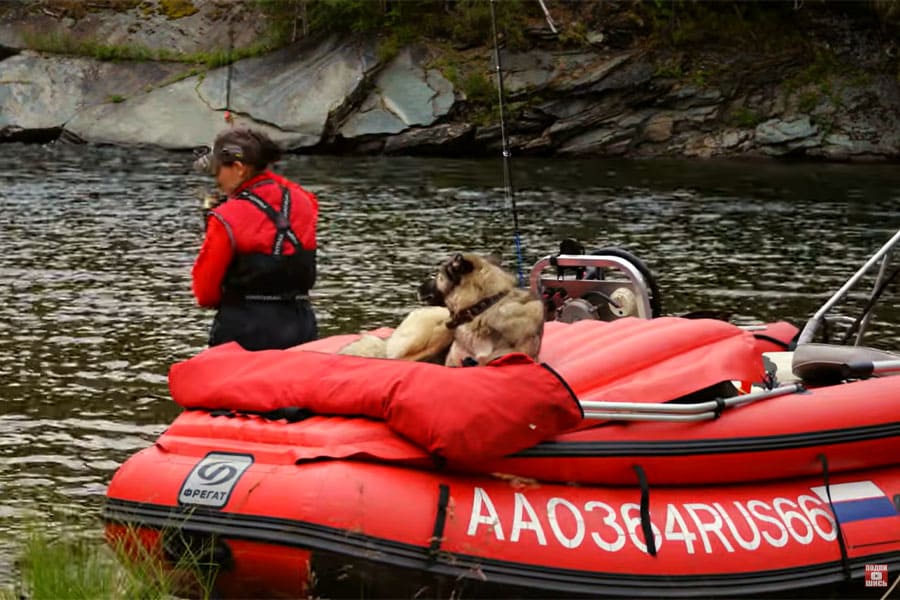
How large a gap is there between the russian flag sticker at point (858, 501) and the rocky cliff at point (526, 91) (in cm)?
2330

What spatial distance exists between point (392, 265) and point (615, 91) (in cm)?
1558

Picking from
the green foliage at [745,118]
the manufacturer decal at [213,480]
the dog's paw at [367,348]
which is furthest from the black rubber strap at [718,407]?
the green foliage at [745,118]

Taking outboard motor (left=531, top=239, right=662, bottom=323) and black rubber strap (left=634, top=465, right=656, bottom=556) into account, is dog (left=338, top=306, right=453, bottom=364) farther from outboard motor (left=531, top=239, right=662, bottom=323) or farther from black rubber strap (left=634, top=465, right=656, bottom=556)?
outboard motor (left=531, top=239, right=662, bottom=323)

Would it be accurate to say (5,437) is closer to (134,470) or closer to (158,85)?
(134,470)

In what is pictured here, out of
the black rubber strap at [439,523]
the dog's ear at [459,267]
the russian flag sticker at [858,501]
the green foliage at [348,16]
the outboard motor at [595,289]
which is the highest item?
the green foliage at [348,16]

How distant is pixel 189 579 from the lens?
5336 millimetres

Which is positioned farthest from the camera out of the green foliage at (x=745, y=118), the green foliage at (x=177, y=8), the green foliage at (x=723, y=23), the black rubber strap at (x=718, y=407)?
the green foliage at (x=177, y=8)

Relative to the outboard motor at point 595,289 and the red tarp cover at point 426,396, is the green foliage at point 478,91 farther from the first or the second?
the red tarp cover at point 426,396

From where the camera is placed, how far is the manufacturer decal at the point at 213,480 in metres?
5.41

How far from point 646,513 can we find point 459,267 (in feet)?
4.30

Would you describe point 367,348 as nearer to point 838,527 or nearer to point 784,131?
point 838,527

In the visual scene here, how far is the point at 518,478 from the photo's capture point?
560 centimetres

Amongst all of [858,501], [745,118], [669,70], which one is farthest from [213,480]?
[669,70]

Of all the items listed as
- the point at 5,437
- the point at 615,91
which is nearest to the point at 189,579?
the point at 5,437
